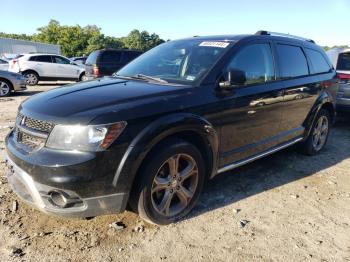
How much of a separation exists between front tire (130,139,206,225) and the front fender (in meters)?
0.12

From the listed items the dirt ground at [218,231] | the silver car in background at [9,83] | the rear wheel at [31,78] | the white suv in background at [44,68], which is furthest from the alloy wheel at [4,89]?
the dirt ground at [218,231]

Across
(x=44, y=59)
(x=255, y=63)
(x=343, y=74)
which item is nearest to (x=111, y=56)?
(x=44, y=59)

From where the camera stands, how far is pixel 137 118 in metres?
2.85

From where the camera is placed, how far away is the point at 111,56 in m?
14.2

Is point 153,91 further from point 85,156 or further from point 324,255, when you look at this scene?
point 324,255

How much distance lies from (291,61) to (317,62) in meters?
1.01

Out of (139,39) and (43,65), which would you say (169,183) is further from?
(139,39)

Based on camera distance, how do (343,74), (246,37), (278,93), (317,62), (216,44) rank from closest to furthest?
(216,44) → (246,37) → (278,93) → (317,62) → (343,74)

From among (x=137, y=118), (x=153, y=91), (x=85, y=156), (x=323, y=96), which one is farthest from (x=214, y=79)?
(x=323, y=96)

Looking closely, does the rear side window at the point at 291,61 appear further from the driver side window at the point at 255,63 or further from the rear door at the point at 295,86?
the driver side window at the point at 255,63

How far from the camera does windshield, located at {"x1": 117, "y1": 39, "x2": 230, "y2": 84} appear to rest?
367 centimetres

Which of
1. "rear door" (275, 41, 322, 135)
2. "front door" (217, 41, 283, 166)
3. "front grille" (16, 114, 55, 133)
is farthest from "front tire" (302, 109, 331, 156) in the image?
"front grille" (16, 114, 55, 133)

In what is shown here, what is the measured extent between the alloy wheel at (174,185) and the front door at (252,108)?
0.46m

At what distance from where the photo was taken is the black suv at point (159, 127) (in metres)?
2.73
